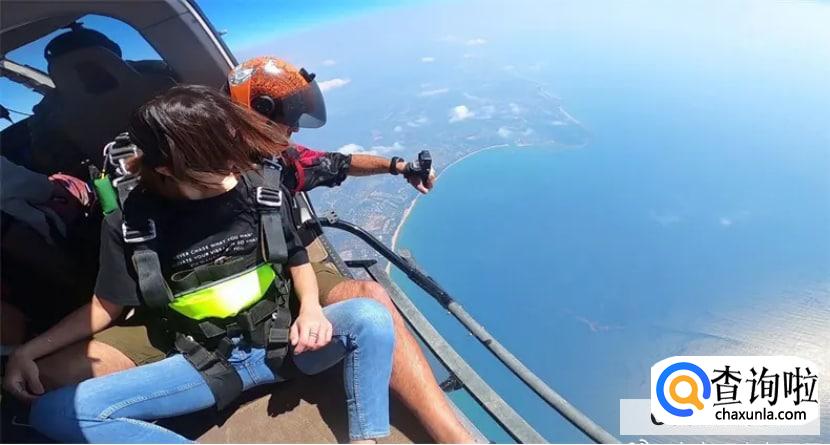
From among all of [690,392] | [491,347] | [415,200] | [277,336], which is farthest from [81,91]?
[415,200]

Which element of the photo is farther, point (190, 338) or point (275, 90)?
point (275, 90)

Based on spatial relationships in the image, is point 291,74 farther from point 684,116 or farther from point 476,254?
point 684,116

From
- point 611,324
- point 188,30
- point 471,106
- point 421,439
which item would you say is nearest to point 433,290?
point 421,439

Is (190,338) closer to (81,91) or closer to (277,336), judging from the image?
(277,336)

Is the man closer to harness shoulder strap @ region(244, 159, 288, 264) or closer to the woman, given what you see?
the woman

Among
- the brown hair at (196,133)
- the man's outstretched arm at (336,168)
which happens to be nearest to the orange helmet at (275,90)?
the man's outstretched arm at (336,168)
